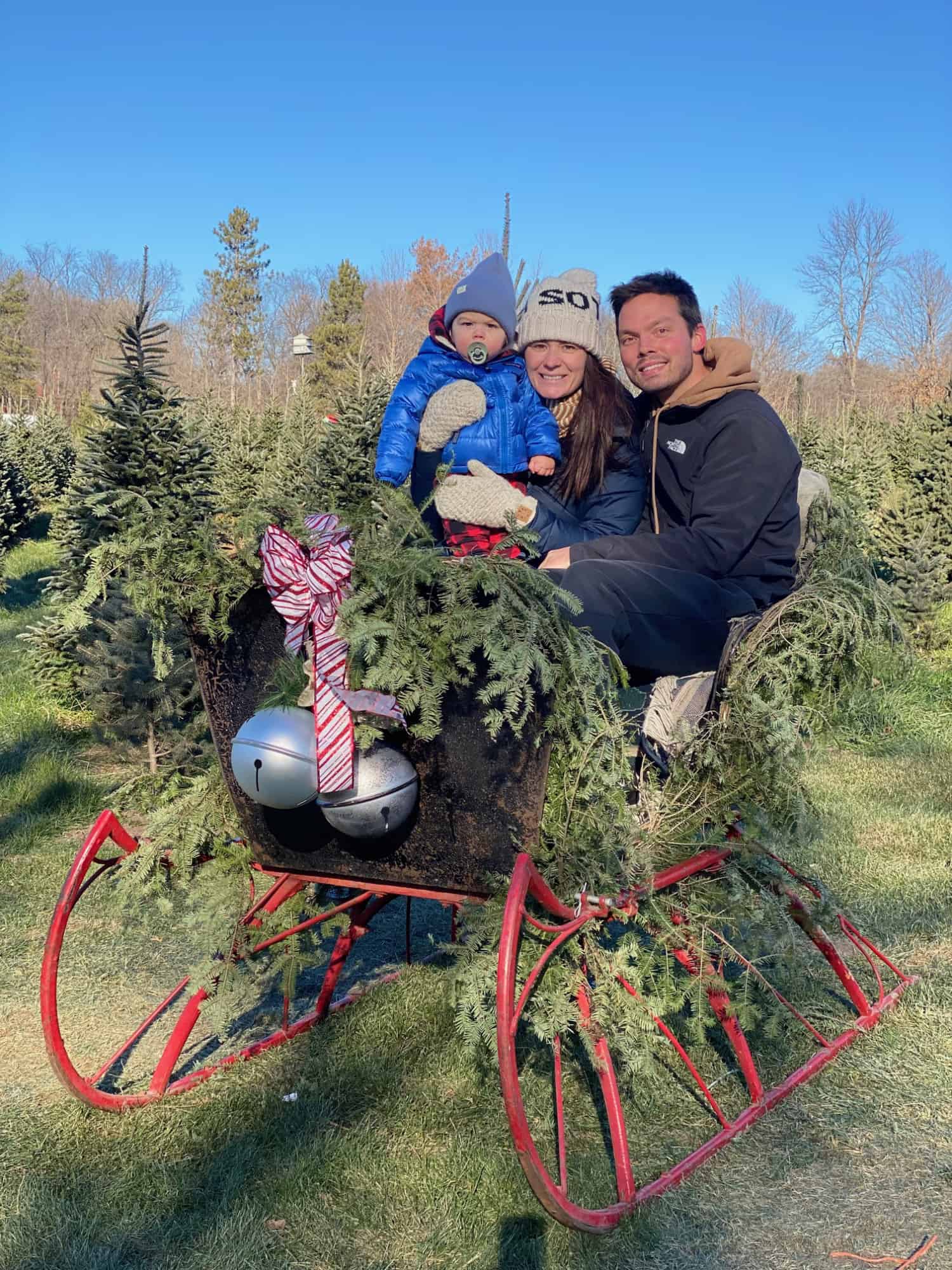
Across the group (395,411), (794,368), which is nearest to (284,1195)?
(395,411)

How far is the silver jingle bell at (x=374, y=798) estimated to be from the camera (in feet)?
7.02

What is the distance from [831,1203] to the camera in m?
2.54

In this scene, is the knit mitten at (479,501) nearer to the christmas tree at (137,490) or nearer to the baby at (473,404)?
the baby at (473,404)

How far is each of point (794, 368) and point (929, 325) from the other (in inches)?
162

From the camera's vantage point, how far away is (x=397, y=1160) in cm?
266

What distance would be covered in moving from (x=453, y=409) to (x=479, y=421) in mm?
85

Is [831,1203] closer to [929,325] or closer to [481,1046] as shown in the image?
[481,1046]

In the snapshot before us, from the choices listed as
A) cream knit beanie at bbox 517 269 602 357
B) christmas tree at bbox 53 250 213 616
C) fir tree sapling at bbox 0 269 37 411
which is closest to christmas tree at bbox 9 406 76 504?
christmas tree at bbox 53 250 213 616

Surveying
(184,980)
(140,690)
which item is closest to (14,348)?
(140,690)

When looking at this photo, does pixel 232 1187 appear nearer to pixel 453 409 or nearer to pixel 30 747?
pixel 453 409

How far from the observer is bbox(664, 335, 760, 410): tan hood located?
9.57 feet

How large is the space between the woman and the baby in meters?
0.06

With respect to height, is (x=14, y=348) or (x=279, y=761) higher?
(x=14, y=348)

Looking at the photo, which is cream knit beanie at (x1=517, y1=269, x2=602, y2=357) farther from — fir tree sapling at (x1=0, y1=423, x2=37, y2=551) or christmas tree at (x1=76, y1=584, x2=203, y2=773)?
fir tree sapling at (x1=0, y1=423, x2=37, y2=551)
